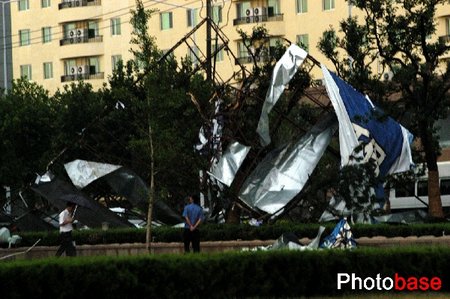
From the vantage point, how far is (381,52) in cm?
3697

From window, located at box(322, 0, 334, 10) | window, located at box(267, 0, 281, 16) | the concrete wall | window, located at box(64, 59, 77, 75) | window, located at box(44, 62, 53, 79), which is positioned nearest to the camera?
the concrete wall

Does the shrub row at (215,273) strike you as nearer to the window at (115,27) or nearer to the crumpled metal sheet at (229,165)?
the crumpled metal sheet at (229,165)

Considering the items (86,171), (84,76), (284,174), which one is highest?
(84,76)

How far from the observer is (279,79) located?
3612 cm

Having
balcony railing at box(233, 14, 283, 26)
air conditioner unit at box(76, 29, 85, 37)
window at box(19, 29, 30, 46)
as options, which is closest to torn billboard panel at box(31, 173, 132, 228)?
balcony railing at box(233, 14, 283, 26)

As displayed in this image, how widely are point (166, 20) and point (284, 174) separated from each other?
45.6 metres

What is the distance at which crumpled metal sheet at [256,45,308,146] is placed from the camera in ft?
116

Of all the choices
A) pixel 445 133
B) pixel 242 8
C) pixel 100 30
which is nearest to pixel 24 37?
pixel 100 30

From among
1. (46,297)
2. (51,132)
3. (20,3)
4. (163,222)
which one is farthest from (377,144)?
(20,3)

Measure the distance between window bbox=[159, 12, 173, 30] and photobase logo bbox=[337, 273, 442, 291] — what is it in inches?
2390

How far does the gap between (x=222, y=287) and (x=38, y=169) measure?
1309 inches

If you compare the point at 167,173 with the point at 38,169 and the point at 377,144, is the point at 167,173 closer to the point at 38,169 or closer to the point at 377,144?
the point at 377,144

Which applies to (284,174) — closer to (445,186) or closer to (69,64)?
(445,186)

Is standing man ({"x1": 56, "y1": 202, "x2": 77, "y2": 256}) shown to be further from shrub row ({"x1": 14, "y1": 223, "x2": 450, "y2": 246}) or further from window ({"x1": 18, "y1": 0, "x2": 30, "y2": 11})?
window ({"x1": 18, "y1": 0, "x2": 30, "y2": 11})
